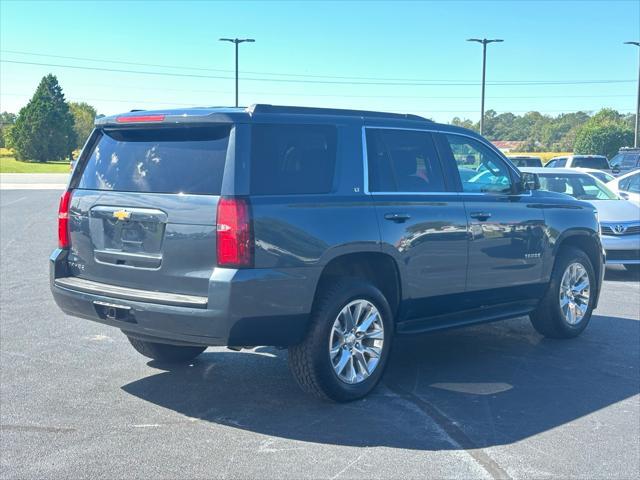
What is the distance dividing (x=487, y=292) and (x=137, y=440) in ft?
10.7

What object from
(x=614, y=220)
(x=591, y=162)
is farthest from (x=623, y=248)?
(x=591, y=162)

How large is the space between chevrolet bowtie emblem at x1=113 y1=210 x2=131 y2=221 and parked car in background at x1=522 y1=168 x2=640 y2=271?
289 inches

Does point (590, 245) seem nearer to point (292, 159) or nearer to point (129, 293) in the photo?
point (292, 159)

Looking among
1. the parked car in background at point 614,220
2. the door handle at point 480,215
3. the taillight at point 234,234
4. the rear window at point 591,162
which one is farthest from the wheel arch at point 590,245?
the rear window at point 591,162

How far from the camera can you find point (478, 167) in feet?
22.6

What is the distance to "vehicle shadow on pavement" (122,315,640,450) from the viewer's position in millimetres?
5031

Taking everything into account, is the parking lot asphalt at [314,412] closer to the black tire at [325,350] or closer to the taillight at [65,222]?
the black tire at [325,350]

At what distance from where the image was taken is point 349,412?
5.38 m

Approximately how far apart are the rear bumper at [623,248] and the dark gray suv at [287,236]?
529 cm

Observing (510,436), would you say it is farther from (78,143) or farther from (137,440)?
(78,143)

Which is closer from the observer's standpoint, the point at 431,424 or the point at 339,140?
the point at 431,424

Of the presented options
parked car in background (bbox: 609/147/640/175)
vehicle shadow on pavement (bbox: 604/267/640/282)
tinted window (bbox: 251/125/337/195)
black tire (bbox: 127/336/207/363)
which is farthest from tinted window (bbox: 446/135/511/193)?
parked car in background (bbox: 609/147/640/175)

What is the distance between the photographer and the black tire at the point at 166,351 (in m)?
6.42

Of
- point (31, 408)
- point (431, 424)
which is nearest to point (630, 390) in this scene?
point (431, 424)
